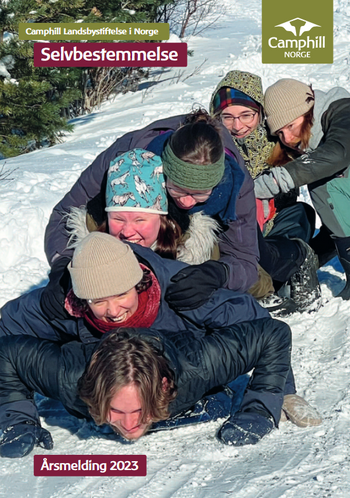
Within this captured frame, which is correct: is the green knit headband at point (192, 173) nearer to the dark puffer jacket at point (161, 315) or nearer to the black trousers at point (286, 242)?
Result: the dark puffer jacket at point (161, 315)

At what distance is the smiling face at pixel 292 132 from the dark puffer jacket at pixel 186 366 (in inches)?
63.0

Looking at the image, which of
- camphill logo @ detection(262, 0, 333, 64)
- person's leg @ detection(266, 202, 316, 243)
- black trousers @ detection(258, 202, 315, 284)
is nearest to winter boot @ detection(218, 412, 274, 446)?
black trousers @ detection(258, 202, 315, 284)

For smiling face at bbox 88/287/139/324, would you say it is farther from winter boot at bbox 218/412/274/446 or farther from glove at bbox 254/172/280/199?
glove at bbox 254/172/280/199

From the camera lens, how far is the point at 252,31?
55.7 feet

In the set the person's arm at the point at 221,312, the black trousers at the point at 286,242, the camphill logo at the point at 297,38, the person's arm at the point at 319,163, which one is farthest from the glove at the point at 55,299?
the camphill logo at the point at 297,38

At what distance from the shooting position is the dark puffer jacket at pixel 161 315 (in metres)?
3.35

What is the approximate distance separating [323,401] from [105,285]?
4.32ft

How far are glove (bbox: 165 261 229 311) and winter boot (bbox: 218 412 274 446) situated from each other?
1.68 ft

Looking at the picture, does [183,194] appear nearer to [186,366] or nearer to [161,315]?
[161,315]

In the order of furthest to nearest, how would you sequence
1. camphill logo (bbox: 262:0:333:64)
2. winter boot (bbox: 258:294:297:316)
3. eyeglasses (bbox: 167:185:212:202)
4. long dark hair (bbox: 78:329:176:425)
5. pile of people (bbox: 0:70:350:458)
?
1. camphill logo (bbox: 262:0:333:64)
2. winter boot (bbox: 258:294:297:316)
3. eyeglasses (bbox: 167:185:212:202)
4. pile of people (bbox: 0:70:350:458)
5. long dark hair (bbox: 78:329:176:425)

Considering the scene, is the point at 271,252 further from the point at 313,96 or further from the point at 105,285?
the point at 105,285

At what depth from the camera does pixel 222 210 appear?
152 inches

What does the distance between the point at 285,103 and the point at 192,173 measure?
1.31 meters

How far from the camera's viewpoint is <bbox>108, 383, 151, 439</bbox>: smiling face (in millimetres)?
2850
